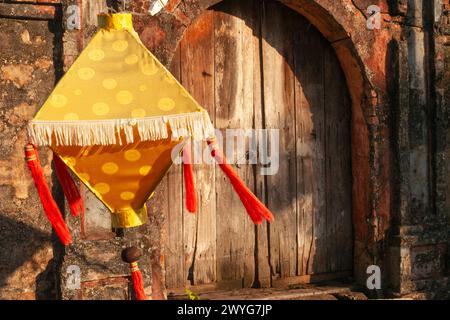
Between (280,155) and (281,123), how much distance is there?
0.87 ft

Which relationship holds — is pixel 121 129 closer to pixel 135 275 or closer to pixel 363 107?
pixel 135 275

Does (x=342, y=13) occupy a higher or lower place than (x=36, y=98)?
higher

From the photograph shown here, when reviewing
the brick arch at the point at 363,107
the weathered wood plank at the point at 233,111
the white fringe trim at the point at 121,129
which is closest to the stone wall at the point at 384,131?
the brick arch at the point at 363,107

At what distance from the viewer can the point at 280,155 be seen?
4.86m

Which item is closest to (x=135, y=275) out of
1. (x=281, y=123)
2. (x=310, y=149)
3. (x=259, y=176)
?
(x=259, y=176)

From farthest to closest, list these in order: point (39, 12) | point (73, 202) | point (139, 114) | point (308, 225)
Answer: point (308, 225) → point (39, 12) → point (73, 202) → point (139, 114)

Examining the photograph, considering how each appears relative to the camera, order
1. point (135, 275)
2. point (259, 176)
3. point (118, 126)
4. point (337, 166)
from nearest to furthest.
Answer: point (118, 126)
point (135, 275)
point (259, 176)
point (337, 166)

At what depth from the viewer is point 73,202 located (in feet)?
10.1

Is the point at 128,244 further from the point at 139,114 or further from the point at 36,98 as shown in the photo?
the point at 139,114

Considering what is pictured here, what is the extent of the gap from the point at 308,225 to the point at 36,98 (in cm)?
242

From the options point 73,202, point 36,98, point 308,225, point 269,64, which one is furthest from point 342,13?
point 73,202

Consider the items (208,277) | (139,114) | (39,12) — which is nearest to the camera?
(139,114)

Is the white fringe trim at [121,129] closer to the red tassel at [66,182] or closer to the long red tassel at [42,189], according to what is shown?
the long red tassel at [42,189]

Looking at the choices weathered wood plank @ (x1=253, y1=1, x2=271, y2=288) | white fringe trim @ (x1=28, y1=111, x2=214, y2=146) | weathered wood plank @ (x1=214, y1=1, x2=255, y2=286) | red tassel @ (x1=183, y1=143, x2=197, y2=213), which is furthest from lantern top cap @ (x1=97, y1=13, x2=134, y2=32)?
weathered wood plank @ (x1=253, y1=1, x2=271, y2=288)
